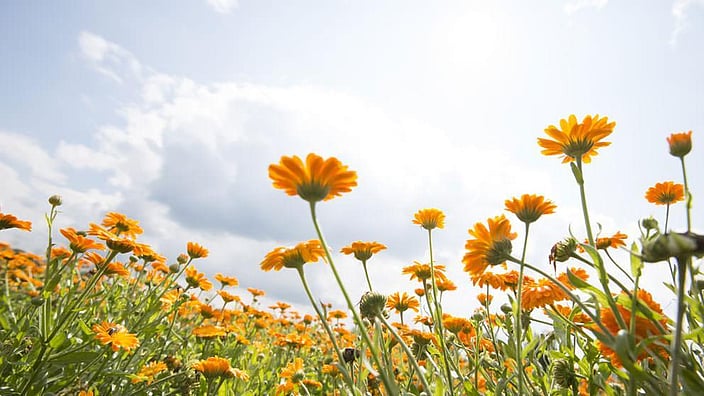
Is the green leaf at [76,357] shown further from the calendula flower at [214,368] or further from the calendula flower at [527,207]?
the calendula flower at [527,207]

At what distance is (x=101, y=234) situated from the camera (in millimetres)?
1940

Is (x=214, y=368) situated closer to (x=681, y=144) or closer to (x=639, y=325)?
(x=639, y=325)

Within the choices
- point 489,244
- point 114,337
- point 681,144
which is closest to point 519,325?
point 489,244

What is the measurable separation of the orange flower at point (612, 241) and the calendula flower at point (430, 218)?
835 mm

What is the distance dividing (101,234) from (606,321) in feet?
7.56

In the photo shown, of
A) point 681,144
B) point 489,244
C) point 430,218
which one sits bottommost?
point 489,244

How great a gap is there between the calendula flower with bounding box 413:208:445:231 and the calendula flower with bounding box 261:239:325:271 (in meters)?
0.73

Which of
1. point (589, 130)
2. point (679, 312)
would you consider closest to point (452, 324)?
point (589, 130)

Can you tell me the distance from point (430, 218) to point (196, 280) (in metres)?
2.34

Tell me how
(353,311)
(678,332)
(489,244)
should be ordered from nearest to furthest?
(678,332), (353,311), (489,244)

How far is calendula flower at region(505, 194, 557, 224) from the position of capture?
1.29 metres

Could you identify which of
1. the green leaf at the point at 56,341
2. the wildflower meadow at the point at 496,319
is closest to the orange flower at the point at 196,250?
the wildflower meadow at the point at 496,319

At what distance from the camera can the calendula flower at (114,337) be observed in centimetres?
202

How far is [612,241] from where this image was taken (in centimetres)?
199
